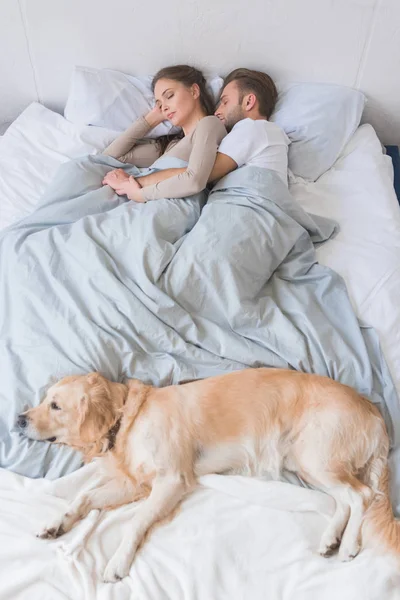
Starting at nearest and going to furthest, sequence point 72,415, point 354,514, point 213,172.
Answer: point 354,514 → point 72,415 → point 213,172

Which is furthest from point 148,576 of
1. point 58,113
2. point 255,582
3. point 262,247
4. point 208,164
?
point 58,113

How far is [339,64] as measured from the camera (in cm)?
234

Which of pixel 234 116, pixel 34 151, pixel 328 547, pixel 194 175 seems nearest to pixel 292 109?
pixel 234 116

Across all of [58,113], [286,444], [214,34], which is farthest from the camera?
[58,113]

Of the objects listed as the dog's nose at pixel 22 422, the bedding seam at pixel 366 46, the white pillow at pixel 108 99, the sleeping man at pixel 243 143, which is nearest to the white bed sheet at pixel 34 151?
the white pillow at pixel 108 99

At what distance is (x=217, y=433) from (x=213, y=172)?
40.4 inches

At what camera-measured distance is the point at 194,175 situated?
1.95 meters

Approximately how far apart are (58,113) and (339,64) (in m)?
1.31

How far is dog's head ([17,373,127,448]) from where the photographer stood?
1.46 metres

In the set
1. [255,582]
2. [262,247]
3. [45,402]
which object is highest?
[262,247]

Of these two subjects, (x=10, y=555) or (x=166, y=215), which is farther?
(x=166, y=215)

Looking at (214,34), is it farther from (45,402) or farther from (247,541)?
(247,541)

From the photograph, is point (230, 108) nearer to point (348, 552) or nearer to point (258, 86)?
point (258, 86)

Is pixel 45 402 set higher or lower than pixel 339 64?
lower
